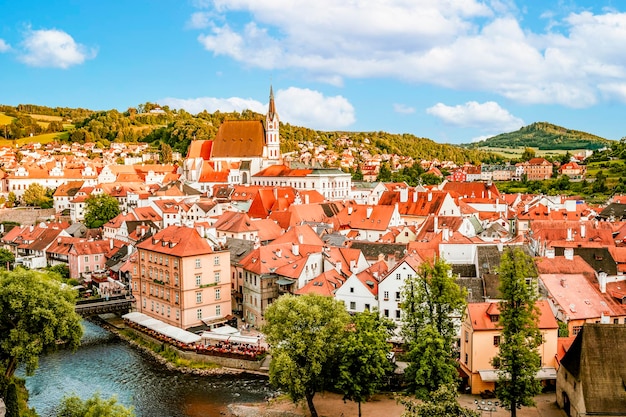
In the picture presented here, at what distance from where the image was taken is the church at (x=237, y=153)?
110 meters

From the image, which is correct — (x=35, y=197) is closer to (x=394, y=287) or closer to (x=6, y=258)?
(x=6, y=258)

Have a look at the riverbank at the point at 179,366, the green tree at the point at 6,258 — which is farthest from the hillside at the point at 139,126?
the riverbank at the point at 179,366

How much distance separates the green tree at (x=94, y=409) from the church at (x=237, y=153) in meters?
88.3

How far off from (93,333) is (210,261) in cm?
1071

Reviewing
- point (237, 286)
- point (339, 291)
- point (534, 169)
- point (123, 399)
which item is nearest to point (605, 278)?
point (339, 291)

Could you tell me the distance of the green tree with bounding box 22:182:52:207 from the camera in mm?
97188

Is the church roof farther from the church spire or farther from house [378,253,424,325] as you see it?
house [378,253,424,325]

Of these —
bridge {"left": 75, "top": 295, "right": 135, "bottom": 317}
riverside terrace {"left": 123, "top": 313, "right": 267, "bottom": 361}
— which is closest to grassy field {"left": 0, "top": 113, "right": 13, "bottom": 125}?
bridge {"left": 75, "top": 295, "right": 135, "bottom": 317}

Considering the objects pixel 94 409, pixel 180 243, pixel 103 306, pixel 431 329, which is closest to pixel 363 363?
pixel 431 329

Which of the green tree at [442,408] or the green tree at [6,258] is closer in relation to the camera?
the green tree at [442,408]

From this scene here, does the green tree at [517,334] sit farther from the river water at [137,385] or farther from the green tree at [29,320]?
the green tree at [29,320]

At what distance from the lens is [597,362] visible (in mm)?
24719

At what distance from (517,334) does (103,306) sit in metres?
33.8

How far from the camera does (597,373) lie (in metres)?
24.5
